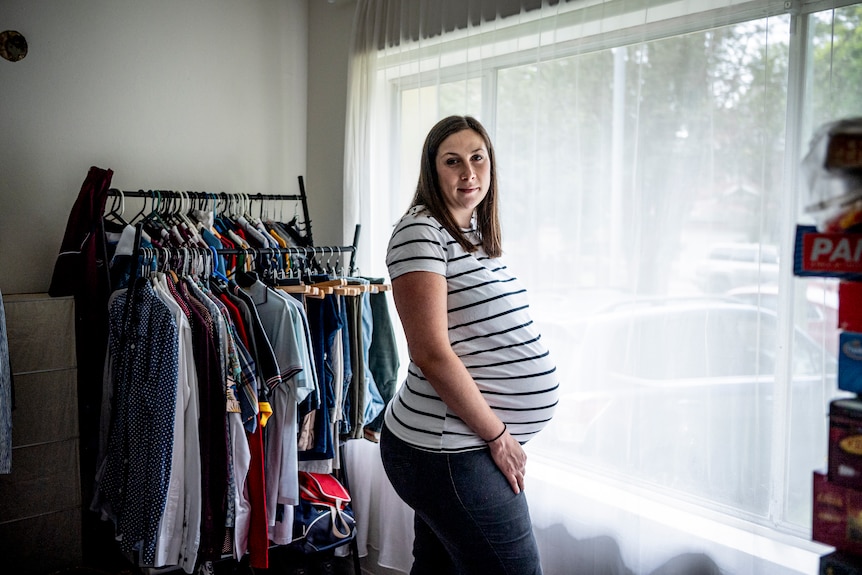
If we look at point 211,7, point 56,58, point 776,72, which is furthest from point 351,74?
point 776,72

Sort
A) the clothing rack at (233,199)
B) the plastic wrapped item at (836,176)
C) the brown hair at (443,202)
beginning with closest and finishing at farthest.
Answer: the plastic wrapped item at (836,176), the brown hair at (443,202), the clothing rack at (233,199)

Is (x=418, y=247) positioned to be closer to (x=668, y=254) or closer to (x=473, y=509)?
(x=473, y=509)

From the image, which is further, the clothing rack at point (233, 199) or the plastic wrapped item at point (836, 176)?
the clothing rack at point (233, 199)

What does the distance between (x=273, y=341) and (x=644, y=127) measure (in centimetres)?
128

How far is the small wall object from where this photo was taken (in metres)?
2.33

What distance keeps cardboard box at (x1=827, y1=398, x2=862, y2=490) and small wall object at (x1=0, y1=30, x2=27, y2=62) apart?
2.66 meters

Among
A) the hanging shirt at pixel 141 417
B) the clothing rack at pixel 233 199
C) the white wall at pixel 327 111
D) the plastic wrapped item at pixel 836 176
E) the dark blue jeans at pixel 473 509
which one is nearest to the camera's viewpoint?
the plastic wrapped item at pixel 836 176

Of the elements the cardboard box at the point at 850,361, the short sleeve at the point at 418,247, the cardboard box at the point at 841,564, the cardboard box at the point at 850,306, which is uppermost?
the short sleeve at the point at 418,247

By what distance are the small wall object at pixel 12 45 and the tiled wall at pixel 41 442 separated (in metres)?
0.83

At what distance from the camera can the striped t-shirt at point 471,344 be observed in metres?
1.39

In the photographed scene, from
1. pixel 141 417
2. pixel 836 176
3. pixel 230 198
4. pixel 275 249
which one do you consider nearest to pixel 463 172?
pixel 836 176

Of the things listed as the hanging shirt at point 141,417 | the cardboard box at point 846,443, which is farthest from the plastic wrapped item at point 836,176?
the hanging shirt at point 141,417

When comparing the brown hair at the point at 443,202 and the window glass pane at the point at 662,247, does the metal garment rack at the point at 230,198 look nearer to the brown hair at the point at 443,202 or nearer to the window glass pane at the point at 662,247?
the window glass pane at the point at 662,247

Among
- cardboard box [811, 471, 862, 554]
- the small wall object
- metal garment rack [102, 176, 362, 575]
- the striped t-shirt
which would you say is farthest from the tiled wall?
cardboard box [811, 471, 862, 554]
